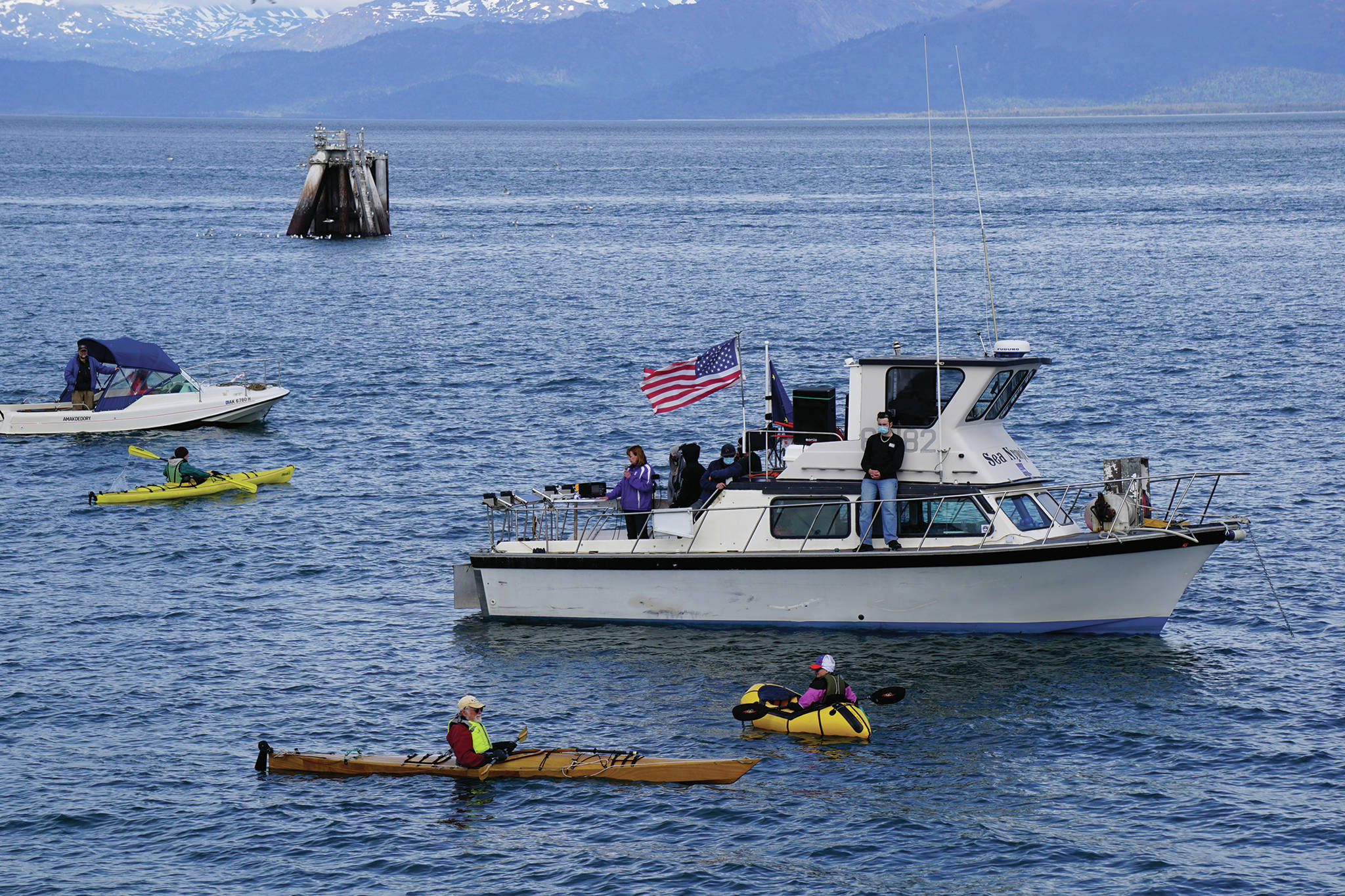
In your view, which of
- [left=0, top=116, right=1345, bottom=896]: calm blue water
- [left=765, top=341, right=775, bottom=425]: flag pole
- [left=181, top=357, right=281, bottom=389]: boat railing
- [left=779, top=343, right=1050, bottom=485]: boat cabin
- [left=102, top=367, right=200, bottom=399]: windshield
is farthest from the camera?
[left=181, top=357, right=281, bottom=389]: boat railing

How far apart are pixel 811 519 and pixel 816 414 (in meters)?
2.60

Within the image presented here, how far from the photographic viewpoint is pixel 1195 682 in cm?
2656

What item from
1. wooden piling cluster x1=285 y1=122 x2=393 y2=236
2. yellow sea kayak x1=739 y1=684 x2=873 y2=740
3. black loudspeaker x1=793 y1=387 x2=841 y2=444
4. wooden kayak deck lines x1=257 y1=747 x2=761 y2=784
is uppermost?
wooden piling cluster x1=285 y1=122 x2=393 y2=236

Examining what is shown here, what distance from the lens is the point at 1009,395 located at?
2880cm

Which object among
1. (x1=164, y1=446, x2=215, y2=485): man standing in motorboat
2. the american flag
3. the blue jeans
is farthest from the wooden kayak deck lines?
(x1=164, y1=446, x2=215, y2=485): man standing in motorboat

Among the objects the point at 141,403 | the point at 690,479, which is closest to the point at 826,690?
the point at 690,479

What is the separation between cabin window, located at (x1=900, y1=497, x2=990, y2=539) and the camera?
27.3m

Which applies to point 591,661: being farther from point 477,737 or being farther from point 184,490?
point 184,490

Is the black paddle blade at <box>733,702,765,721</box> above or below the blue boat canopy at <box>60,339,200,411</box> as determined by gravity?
below

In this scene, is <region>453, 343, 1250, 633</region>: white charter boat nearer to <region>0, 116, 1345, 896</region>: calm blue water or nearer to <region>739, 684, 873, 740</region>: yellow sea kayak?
<region>0, 116, 1345, 896</region>: calm blue water

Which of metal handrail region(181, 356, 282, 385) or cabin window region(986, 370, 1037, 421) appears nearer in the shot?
cabin window region(986, 370, 1037, 421)

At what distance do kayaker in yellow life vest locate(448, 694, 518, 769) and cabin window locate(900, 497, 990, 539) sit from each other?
8588 mm

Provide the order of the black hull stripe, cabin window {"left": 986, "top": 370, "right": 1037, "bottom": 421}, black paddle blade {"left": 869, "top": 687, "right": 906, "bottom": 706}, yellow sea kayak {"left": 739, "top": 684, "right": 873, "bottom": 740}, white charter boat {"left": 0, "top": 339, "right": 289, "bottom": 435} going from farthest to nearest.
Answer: white charter boat {"left": 0, "top": 339, "right": 289, "bottom": 435} → cabin window {"left": 986, "top": 370, "right": 1037, "bottom": 421} → the black hull stripe → black paddle blade {"left": 869, "top": 687, "right": 906, "bottom": 706} → yellow sea kayak {"left": 739, "top": 684, "right": 873, "bottom": 740}

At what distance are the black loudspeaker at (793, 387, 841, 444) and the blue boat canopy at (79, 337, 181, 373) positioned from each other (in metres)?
26.3
